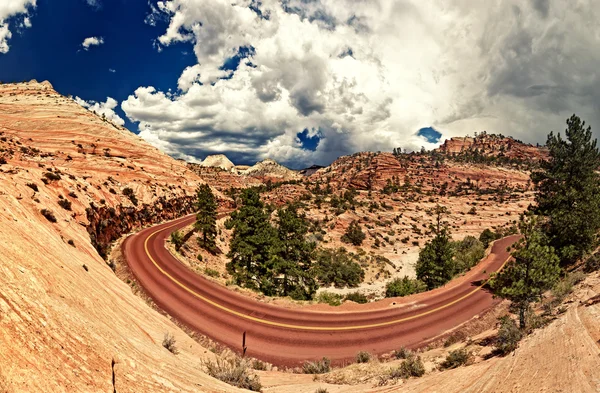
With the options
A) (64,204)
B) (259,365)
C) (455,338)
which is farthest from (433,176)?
(259,365)

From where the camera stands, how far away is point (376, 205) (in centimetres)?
8519

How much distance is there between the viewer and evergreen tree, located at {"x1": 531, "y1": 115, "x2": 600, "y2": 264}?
84.2 ft

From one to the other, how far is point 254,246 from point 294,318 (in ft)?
43.3

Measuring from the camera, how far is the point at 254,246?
31.1m

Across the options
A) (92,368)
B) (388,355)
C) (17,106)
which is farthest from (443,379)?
(17,106)

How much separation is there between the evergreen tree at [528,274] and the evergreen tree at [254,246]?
18.7 m

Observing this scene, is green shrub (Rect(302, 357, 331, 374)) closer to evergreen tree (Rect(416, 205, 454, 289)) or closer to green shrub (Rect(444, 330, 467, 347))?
green shrub (Rect(444, 330, 467, 347))

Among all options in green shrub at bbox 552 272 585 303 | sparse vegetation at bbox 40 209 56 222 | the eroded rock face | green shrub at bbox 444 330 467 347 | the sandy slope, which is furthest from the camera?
the eroded rock face

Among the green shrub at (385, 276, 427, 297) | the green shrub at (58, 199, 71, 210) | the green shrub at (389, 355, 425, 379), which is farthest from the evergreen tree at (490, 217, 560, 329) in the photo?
the green shrub at (58, 199, 71, 210)

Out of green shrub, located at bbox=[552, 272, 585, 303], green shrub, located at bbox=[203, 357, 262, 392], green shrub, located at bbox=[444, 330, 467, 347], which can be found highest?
green shrub, located at bbox=[552, 272, 585, 303]

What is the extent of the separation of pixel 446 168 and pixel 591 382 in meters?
187

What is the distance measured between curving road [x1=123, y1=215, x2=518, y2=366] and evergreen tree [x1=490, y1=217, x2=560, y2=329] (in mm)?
6818

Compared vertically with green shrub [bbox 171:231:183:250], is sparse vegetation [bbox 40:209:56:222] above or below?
above

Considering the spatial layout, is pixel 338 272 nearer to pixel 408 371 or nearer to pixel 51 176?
pixel 408 371
